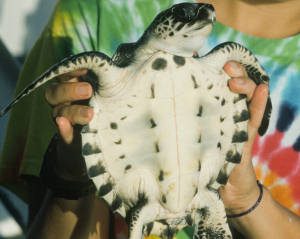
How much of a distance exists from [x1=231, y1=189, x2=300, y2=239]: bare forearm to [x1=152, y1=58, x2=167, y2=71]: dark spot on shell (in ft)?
0.66

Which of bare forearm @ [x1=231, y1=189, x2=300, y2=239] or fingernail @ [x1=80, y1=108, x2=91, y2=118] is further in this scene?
bare forearm @ [x1=231, y1=189, x2=300, y2=239]

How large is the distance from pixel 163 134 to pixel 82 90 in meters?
0.07

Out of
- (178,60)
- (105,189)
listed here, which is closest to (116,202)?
(105,189)

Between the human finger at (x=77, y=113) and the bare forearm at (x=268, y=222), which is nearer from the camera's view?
the human finger at (x=77, y=113)

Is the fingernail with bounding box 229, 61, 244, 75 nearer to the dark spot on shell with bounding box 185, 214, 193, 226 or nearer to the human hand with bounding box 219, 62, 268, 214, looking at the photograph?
the human hand with bounding box 219, 62, 268, 214

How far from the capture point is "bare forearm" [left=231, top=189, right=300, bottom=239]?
54 centimetres

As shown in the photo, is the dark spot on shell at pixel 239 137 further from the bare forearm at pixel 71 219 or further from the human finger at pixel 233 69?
the bare forearm at pixel 71 219

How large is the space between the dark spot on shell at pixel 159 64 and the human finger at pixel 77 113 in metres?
0.06

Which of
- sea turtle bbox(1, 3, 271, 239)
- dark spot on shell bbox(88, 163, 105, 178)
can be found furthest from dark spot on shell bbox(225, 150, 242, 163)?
dark spot on shell bbox(88, 163, 105, 178)

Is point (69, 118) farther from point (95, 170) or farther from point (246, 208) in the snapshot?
point (246, 208)

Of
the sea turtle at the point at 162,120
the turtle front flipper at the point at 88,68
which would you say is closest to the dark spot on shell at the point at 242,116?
the sea turtle at the point at 162,120

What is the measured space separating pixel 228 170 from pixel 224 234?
6cm

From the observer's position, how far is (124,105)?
408mm

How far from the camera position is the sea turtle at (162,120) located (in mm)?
396
